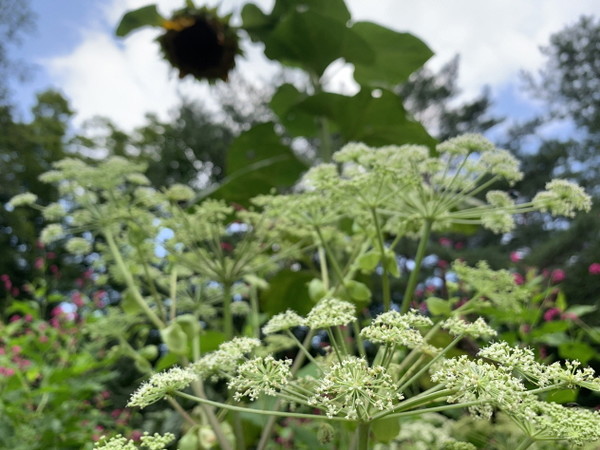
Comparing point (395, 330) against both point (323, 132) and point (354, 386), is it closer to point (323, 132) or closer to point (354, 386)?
point (354, 386)

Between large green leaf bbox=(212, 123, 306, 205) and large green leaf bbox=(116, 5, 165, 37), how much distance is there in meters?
0.44

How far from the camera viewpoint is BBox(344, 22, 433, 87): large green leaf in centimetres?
164

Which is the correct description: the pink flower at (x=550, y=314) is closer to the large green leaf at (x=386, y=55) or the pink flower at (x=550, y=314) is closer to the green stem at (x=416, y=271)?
the large green leaf at (x=386, y=55)

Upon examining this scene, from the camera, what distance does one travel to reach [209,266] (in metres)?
1.25

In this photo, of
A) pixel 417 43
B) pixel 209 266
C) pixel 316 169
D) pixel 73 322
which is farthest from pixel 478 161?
pixel 73 322

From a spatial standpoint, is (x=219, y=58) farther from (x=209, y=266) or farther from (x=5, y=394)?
(x=5, y=394)

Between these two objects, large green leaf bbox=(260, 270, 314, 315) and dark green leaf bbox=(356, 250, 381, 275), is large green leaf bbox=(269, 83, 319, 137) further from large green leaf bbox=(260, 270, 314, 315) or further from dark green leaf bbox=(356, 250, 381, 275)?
dark green leaf bbox=(356, 250, 381, 275)

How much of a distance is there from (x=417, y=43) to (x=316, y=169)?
841 millimetres

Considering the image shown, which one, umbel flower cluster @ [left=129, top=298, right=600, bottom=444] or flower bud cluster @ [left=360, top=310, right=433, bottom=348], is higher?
flower bud cluster @ [left=360, top=310, right=433, bottom=348]

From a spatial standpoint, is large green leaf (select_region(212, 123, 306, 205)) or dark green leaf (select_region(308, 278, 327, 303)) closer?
dark green leaf (select_region(308, 278, 327, 303))

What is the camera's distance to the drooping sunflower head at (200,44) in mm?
1630

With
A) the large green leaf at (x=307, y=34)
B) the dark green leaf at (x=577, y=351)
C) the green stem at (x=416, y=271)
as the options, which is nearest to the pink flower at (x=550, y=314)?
the dark green leaf at (x=577, y=351)

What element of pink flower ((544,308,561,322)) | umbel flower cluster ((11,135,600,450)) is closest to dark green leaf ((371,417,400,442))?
umbel flower cluster ((11,135,600,450))

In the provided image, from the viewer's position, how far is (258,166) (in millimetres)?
1672
